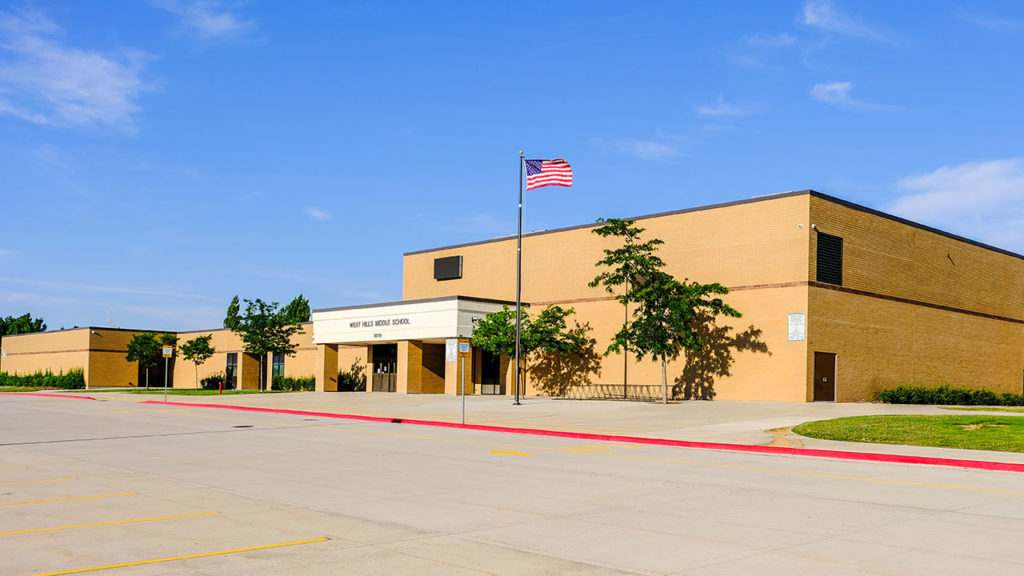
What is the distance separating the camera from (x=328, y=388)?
5731cm

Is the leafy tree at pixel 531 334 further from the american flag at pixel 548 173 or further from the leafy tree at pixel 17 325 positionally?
the leafy tree at pixel 17 325

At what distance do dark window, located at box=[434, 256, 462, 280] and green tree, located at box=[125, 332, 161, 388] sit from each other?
31454mm

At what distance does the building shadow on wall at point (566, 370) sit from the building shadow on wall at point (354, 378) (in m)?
13.7

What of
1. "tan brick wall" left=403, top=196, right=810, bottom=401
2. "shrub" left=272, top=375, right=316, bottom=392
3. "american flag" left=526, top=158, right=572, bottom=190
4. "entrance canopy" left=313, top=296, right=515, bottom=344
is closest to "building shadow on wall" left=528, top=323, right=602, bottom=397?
"tan brick wall" left=403, top=196, right=810, bottom=401

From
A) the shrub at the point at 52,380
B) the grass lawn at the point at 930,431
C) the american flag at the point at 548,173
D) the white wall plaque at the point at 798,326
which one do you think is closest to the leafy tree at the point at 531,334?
the american flag at the point at 548,173

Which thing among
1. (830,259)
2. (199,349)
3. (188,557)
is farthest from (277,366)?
(188,557)

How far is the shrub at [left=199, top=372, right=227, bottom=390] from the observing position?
73.9 metres

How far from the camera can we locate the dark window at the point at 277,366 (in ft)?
222

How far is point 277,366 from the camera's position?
2692 inches

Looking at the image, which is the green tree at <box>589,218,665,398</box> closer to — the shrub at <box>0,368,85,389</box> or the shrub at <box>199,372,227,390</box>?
the shrub at <box>199,372,227,390</box>

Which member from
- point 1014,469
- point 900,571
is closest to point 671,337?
point 1014,469

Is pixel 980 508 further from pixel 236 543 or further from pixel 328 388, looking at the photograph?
pixel 328 388

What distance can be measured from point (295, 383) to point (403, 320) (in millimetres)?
17358

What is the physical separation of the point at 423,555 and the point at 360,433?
1705 centimetres
